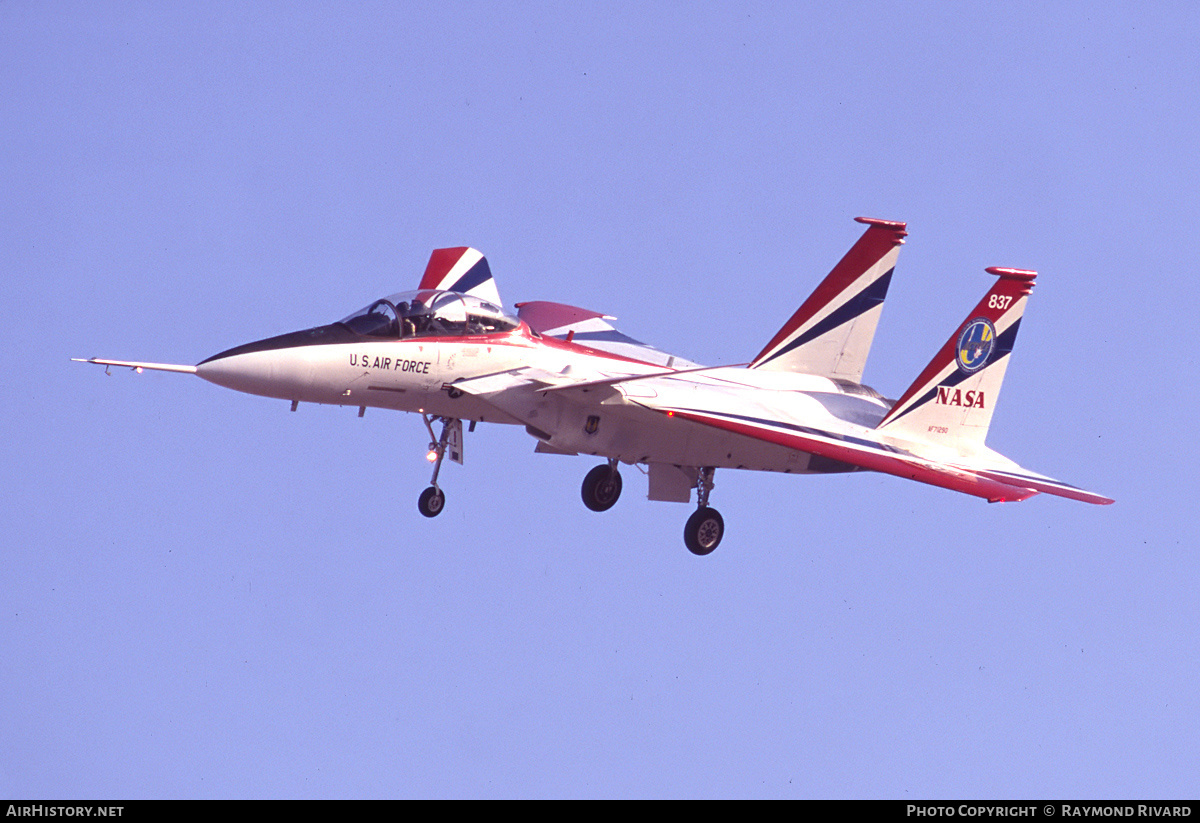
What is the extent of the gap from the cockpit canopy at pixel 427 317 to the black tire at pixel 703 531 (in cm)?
441

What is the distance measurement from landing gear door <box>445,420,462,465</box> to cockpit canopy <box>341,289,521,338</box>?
73.3 inches

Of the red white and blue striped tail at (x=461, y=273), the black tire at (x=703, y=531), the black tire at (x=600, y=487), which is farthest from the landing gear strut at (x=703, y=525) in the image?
the red white and blue striped tail at (x=461, y=273)

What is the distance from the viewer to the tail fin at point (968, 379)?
2686cm

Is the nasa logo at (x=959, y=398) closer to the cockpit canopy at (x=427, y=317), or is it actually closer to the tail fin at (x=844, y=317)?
the tail fin at (x=844, y=317)

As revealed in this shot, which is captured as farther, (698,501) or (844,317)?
(844,317)

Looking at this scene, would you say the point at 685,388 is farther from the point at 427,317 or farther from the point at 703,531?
the point at 427,317

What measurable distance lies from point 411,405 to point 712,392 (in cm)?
443

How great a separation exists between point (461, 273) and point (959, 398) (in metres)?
9.55

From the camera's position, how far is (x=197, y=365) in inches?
953

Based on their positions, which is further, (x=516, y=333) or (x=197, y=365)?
(x=516, y=333)

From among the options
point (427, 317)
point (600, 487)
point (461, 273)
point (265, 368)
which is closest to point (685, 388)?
point (600, 487)

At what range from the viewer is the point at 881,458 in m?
25.3
